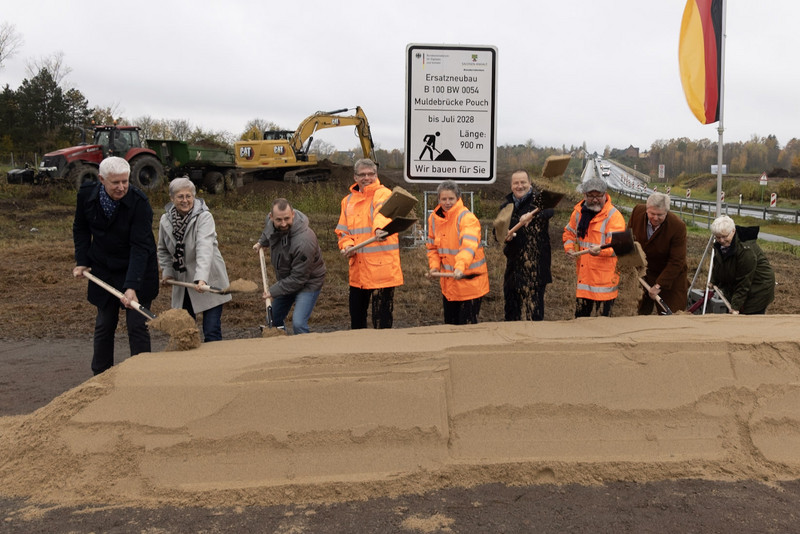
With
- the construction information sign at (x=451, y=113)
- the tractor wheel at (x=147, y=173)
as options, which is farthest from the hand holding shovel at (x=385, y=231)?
the tractor wheel at (x=147, y=173)

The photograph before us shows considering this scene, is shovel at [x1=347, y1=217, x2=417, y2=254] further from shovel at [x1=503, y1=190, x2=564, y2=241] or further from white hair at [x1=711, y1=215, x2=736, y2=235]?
white hair at [x1=711, y1=215, x2=736, y2=235]

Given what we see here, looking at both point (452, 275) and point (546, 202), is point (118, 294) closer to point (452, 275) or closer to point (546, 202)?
point (452, 275)

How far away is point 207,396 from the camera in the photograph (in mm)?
3252

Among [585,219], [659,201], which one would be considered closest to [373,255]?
[585,219]

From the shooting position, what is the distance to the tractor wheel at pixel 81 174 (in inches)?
733

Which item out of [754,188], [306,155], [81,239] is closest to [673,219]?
[81,239]

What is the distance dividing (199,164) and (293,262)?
1726cm

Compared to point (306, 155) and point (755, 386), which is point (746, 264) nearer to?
point (755, 386)

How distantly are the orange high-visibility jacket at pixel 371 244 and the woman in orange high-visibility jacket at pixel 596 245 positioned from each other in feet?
4.30

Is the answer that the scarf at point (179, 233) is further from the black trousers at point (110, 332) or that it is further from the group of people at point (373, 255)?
the black trousers at point (110, 332)

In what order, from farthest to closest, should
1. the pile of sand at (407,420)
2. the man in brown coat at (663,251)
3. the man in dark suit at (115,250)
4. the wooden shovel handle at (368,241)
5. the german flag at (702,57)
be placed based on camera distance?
the german flag at (702,57)
the wooden shovel handle at (368,241)
the man in brown coat at (663,251)
the man in dark suit at (115,250)
the pile of sand at (407,420)

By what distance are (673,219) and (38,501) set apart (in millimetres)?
Result: 4293

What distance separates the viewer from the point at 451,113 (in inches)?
250

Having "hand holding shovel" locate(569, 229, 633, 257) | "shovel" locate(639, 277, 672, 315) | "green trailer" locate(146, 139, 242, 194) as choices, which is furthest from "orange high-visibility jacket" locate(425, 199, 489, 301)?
"green trailer" locate(146, 139, 242, 194)
